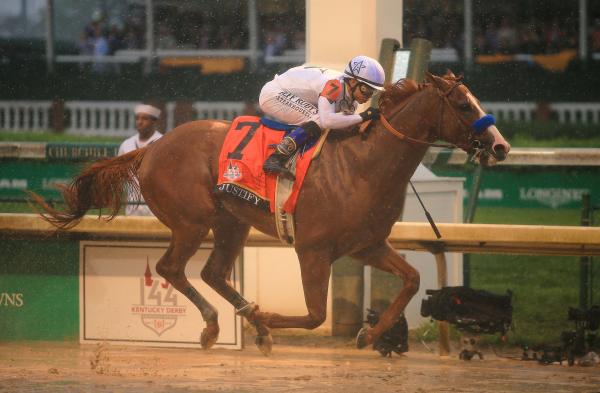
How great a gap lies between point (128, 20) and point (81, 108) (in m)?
4.55

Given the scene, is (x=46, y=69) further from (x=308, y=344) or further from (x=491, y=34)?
(x=308, y=344)

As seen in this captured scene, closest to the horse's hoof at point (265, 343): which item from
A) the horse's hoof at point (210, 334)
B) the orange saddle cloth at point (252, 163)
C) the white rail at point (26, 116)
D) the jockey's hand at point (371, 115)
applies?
the horse's hoof at point (210, 334)

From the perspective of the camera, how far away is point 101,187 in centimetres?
686

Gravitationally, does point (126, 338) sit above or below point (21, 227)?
below

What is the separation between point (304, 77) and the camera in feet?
20.7

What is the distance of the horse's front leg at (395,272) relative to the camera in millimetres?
6156

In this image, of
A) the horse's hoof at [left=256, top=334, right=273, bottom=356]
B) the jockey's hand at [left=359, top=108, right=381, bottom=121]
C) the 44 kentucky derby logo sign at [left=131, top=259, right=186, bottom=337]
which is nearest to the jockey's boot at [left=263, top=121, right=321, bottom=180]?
Answer: the jockey's hand at [left=359, top=108, right=381, bottom=121]

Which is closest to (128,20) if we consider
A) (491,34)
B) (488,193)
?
(491,34)

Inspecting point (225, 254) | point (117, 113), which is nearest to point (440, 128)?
point (225, 254)

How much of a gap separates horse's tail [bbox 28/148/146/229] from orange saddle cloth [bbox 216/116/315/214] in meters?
0.69

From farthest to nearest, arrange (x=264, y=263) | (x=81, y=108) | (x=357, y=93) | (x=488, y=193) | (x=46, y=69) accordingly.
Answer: (x=46, y=69) < (x=81, y=108) < (x=488, y=193) < (x=264, y=263) < (x=357, y=93)

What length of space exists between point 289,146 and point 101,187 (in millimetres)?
1380

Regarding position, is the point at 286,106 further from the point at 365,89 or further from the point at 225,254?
the point at 225,254

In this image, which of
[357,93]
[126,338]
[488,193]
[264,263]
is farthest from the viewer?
[488,193]
